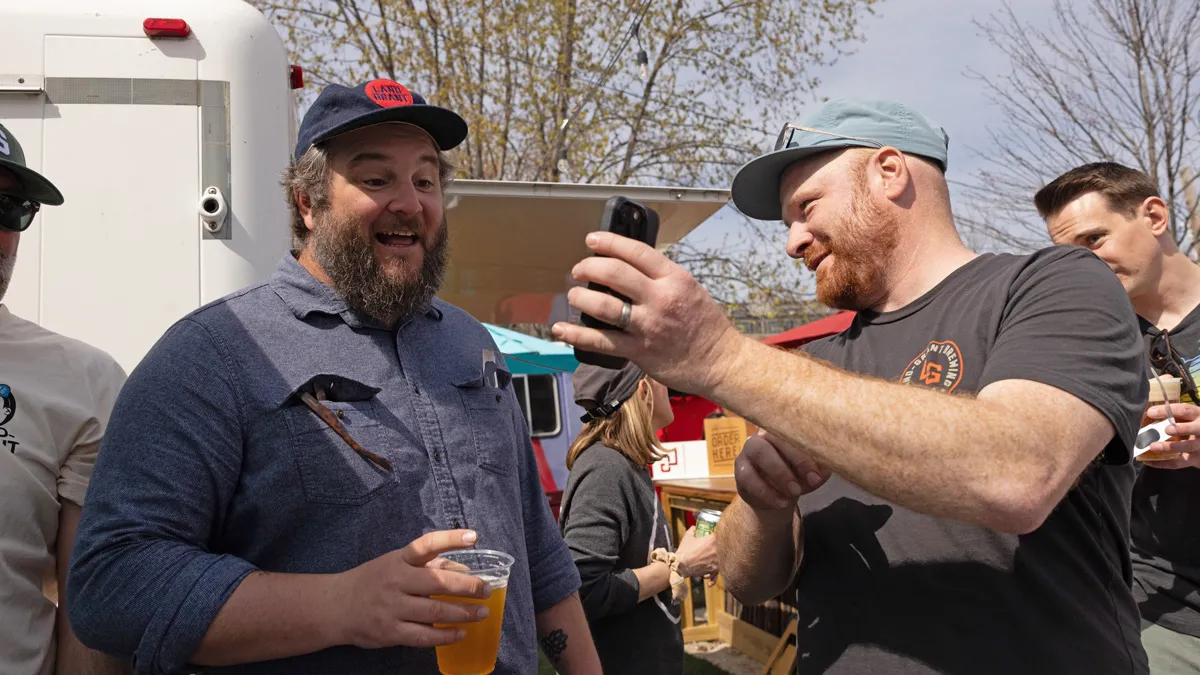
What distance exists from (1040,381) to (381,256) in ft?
5.46

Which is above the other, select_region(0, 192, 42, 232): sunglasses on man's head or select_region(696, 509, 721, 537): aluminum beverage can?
select_region(0, 192, 42, 232): sunglasses on man's head

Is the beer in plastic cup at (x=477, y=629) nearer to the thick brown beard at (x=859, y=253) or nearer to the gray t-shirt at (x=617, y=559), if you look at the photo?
Result: the thick brown beard at (x=859, y=253)

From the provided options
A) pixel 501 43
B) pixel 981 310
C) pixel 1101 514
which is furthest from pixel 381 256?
pixel 501 43

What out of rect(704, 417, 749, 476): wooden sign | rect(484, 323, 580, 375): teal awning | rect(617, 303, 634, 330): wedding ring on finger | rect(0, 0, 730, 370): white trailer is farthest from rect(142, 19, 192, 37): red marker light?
rect(484, 323, 580, 375): teal awning

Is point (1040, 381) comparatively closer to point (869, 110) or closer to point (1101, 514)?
point (1101, 514)

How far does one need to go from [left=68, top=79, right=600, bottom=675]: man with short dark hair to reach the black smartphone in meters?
0.49

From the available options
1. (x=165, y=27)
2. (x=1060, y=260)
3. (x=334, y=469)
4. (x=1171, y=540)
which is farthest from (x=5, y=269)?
(x=1171, y=540)

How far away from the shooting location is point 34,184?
8.55ft

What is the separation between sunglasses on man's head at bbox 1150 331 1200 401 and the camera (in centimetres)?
296

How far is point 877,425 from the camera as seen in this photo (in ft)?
4.80

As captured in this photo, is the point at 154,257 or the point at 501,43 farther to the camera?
the point at 501,43

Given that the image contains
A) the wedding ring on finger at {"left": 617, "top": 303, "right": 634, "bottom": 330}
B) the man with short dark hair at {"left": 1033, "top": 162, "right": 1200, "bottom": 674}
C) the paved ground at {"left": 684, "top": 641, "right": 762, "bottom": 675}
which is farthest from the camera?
the paved ground at {"left": 684, "top": 641, "right": 762, "bottom": 675}

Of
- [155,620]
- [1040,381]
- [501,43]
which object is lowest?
[155,620]

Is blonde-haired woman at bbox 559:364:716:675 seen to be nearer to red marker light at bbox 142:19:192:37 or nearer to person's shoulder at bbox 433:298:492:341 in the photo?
person's shoulder at bbox 433:298:492:341
